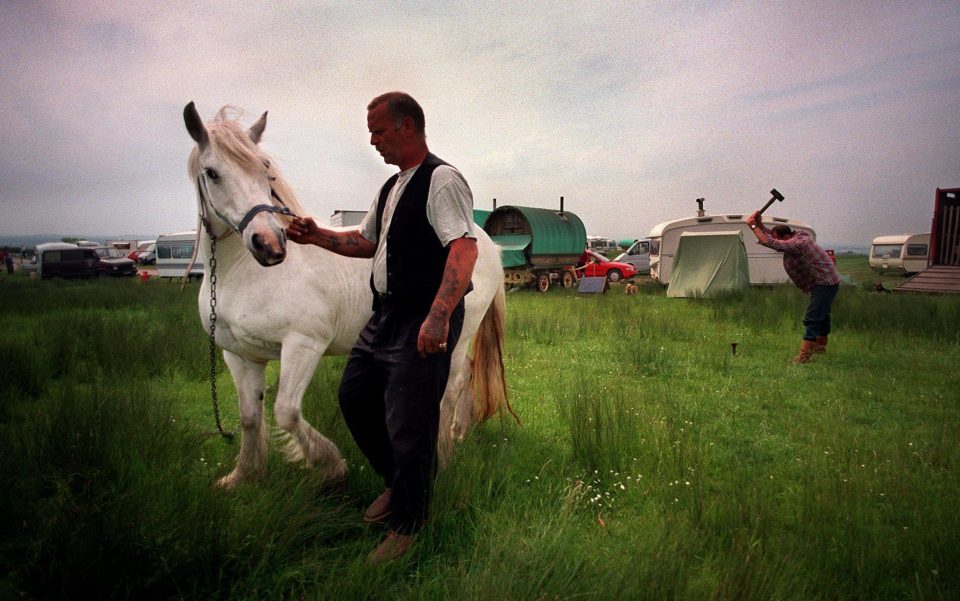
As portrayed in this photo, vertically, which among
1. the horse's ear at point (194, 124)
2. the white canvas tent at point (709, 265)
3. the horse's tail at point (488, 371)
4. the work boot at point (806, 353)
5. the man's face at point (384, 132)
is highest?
the horse's ear at point (194, 124)

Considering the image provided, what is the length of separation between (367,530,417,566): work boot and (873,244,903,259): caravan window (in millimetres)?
37100

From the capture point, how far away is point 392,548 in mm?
2293

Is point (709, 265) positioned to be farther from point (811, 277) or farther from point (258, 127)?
point (258, 127)

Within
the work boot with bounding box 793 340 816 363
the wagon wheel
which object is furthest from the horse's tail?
the wagon wheel

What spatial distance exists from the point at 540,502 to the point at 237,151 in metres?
2.52

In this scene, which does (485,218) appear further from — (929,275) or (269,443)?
(269,443)

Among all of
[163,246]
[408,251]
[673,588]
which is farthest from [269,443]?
[163,246]

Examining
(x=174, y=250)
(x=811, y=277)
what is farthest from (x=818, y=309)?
(x=174, y=250)

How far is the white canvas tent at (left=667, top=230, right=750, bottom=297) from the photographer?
1641 centimetres

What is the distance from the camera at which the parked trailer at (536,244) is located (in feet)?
63.0

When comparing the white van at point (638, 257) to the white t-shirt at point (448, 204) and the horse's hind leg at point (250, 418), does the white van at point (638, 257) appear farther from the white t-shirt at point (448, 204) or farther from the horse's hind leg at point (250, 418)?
the white t-shirt at point (448, 204)

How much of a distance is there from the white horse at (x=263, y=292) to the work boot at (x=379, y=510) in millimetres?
403

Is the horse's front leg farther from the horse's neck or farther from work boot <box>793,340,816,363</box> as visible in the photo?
work boot <box>793,340,816,363</box>

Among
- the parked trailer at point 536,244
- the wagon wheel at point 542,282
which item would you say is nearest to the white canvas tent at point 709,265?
the wagon wheel at point 542,282
